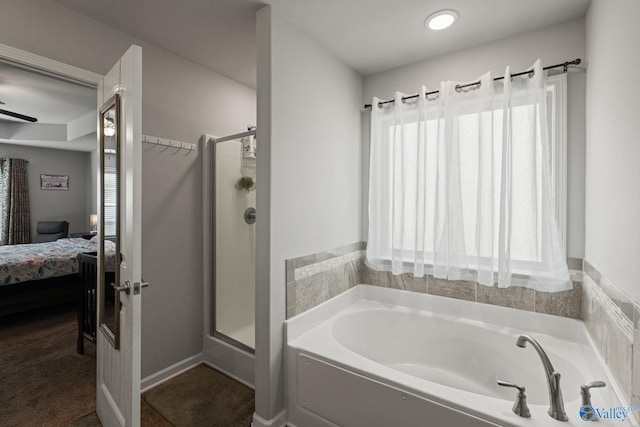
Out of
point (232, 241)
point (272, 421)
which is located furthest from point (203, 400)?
point (232, 241)

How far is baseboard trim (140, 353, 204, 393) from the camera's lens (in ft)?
7.05

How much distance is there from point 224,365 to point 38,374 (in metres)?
1.45

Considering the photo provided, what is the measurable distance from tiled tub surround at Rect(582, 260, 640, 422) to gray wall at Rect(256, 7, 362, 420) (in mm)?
1496

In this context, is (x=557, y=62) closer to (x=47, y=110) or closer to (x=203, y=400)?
(x=203, y=400)

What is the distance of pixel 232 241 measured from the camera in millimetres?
→ 2594

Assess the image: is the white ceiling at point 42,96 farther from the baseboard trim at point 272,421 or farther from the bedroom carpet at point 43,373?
the baseboard trim at point 272,421

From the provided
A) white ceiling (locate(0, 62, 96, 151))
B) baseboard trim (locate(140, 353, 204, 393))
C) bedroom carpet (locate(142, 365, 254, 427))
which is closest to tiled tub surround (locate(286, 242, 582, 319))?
bedroom carpet (locate(142, 365, 254, 427))

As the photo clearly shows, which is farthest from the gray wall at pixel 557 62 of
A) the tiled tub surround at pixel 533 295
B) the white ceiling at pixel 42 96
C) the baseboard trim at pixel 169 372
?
the white ceiling at pixel 42 96

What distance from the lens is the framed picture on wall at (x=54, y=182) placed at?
603 cm

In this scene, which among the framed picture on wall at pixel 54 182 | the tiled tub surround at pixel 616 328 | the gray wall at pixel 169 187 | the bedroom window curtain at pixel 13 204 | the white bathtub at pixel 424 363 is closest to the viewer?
the tiled tub surround at pixel 616 328

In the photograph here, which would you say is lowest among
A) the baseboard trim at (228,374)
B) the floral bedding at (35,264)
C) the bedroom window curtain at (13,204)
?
the baseboard trim at (228,374)

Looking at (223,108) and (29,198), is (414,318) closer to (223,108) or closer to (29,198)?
(223,108)

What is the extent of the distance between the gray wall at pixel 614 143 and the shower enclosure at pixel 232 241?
218cm

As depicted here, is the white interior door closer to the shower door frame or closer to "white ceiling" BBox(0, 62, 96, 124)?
the shower door frame
